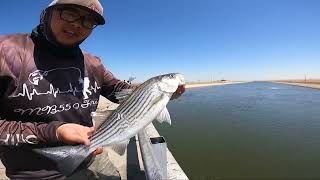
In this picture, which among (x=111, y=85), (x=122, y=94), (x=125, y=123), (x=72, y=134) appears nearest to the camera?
(x=72, y=134)

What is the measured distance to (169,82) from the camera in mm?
2912

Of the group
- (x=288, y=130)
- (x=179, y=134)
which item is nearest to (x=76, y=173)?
(x=179, y=134)

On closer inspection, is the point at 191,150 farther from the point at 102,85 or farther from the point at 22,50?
the point at 22,50

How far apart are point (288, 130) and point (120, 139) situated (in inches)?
627

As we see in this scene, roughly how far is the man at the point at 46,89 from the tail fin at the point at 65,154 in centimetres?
6

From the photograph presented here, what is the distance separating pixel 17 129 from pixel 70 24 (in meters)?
0.98

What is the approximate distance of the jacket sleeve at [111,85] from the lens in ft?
11.7

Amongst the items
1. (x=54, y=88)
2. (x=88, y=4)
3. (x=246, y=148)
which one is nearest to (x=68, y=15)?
(x=88, y=4)

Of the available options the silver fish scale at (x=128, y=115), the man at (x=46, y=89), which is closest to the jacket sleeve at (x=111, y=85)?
the man at (x=46, y=89)

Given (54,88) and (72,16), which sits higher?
(72,16)

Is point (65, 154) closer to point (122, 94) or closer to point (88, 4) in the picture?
point (122, 94)

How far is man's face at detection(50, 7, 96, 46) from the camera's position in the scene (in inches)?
A: 113

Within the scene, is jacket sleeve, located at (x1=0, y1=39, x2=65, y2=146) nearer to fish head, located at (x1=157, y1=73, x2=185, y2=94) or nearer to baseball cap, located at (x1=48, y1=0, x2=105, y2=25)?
baseball cap, located at (x1=48, y1=0, x2=105, y2=25)

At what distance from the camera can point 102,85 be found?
3.57 meters
